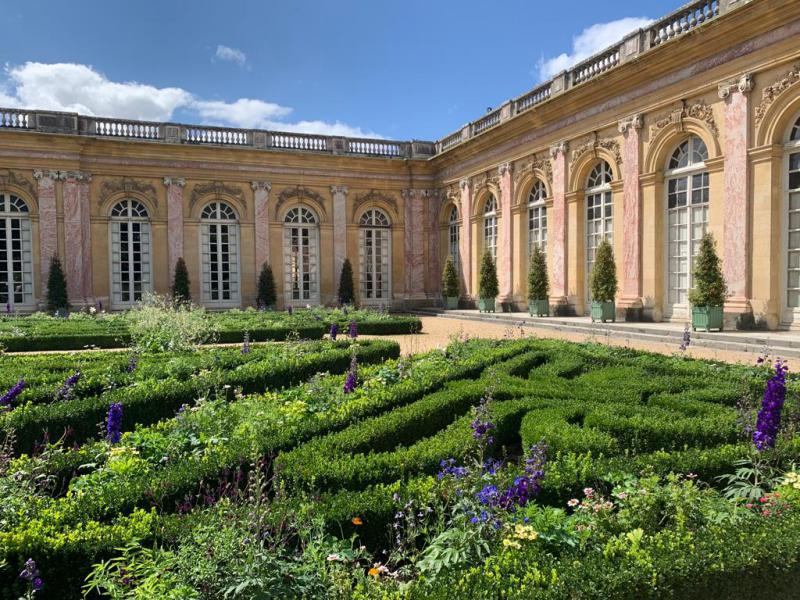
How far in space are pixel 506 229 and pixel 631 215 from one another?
5484 mm

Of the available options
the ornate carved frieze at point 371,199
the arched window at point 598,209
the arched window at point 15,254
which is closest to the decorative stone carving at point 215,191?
the ornate carved frieze at point 371,199

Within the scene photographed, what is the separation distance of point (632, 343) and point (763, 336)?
2.18 m

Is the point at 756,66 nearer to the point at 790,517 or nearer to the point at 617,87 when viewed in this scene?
the point at 617,87

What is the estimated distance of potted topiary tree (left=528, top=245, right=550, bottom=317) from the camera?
16891 millimetres

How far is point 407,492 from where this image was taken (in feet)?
9.87

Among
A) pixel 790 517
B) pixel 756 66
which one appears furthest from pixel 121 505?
pixel 756 66

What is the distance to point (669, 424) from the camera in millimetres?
4137

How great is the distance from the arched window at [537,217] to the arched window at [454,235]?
435 cm

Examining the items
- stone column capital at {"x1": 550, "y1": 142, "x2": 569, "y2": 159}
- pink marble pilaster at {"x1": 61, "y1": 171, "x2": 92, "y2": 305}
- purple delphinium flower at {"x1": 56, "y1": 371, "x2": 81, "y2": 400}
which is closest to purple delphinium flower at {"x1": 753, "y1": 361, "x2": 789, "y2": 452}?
purple delphinium flower at {"x1": 56, "y1": 371, "x2": 81, "y2": 400}

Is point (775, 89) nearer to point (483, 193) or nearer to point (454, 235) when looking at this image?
point (483, 193)

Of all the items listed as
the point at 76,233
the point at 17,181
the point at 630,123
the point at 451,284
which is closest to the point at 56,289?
the point at 76,233

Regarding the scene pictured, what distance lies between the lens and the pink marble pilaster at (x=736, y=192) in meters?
11.5

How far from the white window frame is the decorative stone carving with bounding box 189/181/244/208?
17.1 metres

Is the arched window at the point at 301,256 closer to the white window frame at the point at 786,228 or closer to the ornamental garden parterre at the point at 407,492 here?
the white window frame at the point at 786,228
